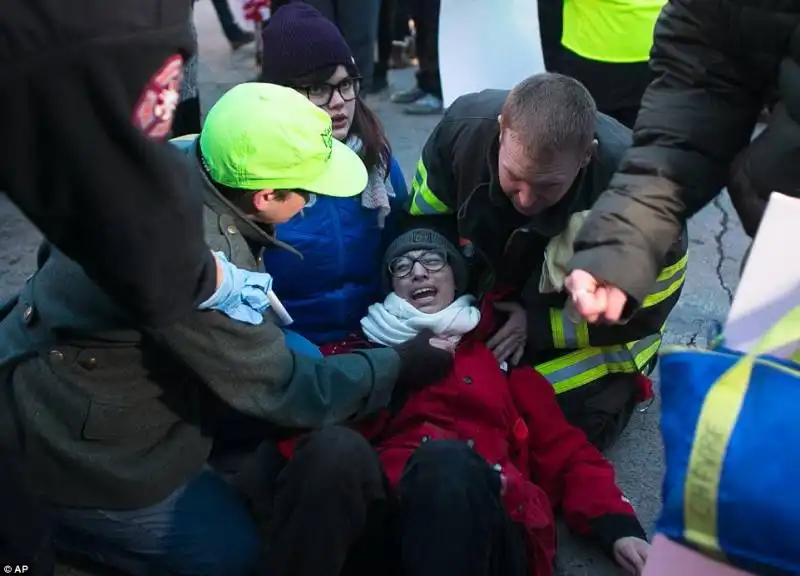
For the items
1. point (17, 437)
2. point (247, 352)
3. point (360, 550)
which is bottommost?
point (360, 550)

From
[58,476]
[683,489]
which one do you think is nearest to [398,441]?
[58,476]

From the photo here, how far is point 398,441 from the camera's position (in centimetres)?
212

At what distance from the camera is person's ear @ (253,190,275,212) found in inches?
72.4

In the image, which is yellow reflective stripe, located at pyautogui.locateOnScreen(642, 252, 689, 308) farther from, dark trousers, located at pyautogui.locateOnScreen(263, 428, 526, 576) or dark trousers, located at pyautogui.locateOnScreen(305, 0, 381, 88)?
dark trousers, located at pyautogui.locateOnScreen(305, 0, 381, 88)

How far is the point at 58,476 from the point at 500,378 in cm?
101

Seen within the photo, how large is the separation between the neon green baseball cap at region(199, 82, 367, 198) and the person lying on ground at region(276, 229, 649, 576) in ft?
1.64

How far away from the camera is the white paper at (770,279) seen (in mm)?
1222

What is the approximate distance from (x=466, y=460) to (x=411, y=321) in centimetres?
60

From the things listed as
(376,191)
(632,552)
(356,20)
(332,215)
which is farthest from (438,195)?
(356,20)

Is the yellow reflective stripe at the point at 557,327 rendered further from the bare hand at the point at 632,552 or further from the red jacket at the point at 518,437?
the bare hand at the point at 632,552

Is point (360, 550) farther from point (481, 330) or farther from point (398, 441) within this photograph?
point (481, 330)

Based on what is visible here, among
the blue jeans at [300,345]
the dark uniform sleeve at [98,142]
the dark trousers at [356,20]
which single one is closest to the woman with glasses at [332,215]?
the blue jeans at [300,345]

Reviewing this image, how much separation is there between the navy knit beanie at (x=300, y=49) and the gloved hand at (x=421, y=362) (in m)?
0.87

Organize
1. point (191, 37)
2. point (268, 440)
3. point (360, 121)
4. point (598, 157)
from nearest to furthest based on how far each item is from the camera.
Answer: point (191, 37) → point (268, 440) → point (598, 157) → point (360, 121)
